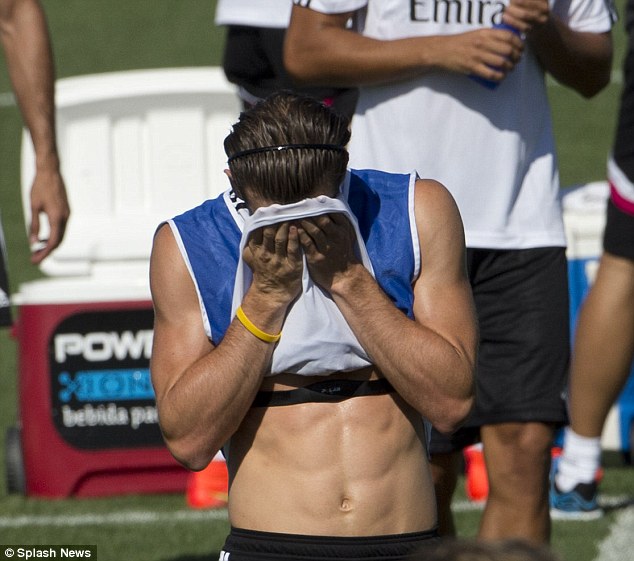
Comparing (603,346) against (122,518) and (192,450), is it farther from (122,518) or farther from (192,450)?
(192,450)

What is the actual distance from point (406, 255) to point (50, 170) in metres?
1.52

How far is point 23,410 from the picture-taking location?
5691 mm

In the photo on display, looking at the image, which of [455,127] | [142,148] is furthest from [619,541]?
[142,148]

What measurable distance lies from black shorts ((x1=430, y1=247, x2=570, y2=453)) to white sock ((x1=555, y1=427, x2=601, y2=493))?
1057 mm

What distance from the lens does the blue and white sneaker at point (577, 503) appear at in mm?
5043

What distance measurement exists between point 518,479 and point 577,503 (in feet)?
4.14

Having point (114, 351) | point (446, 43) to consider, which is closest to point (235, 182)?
point (446, 43)

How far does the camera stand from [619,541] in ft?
15.8

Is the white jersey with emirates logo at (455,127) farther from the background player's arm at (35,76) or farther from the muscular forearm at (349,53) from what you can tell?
the background player's arm at (35,76)

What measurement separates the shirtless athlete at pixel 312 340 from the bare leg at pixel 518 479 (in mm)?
945

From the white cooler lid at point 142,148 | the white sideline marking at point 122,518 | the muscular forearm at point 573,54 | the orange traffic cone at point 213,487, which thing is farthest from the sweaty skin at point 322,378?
the white cooler lid at point 142,148

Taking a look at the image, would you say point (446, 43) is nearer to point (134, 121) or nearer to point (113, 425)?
point (113, 425)

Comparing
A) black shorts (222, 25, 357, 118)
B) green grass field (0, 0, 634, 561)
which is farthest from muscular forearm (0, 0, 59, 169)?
green grass field (0, 0, 634, 561)

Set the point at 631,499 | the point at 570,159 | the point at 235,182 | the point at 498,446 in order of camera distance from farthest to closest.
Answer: the point at 570,159, the point at 631,499, the point at 498,446, the point at 235,182
